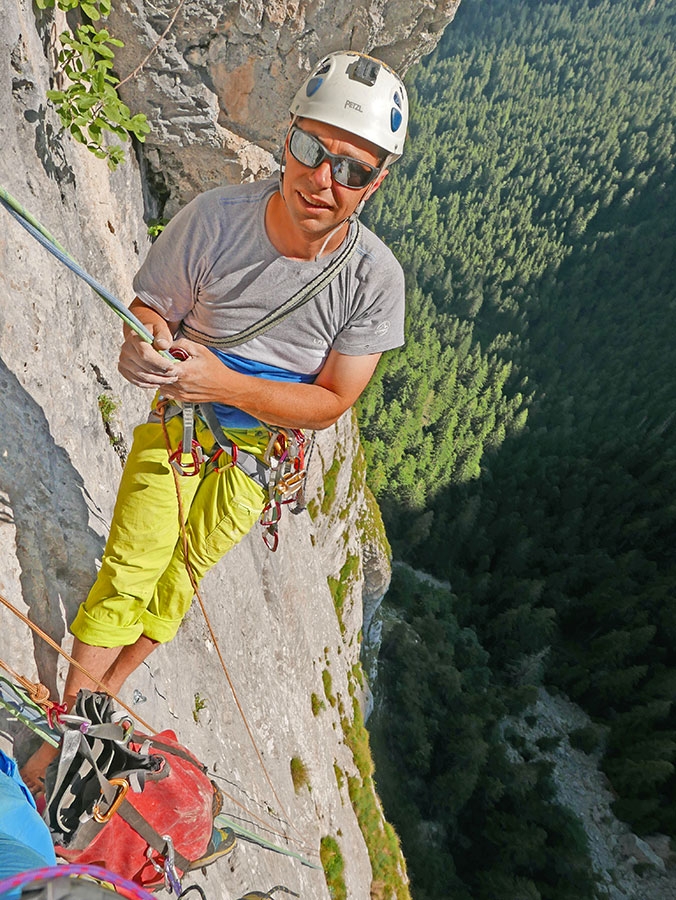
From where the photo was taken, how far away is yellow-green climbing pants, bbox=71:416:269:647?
309cm

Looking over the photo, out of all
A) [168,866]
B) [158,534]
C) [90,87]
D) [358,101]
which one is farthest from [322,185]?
[90,87]

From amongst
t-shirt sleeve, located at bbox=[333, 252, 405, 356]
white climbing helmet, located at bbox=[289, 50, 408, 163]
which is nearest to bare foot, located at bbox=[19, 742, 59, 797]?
t-shirt sleeve, located at bbox=[333, 252, 405, 356]

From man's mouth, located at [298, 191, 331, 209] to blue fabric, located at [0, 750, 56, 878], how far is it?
7.63ft

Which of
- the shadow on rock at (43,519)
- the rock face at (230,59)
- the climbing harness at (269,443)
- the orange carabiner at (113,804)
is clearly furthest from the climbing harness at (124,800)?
the rock face at (230,59)

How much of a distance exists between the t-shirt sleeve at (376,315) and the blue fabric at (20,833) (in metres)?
2.24

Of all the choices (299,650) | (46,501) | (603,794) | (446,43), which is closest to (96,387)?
(46,501)

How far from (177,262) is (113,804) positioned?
252cm

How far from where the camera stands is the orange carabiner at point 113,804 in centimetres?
252

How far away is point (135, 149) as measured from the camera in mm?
7008

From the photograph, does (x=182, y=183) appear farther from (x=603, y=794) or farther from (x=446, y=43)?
(x=446, y=43)

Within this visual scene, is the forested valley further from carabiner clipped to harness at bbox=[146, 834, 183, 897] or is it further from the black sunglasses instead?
the black sunglasses

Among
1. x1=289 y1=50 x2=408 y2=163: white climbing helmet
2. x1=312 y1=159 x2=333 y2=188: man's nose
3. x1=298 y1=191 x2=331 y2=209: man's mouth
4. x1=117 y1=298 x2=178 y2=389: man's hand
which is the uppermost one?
x1=289 y1=50 x2=408 y2=163: white climbing helmet

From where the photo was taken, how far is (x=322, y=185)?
2.46 meters

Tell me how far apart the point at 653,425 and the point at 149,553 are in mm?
84580
